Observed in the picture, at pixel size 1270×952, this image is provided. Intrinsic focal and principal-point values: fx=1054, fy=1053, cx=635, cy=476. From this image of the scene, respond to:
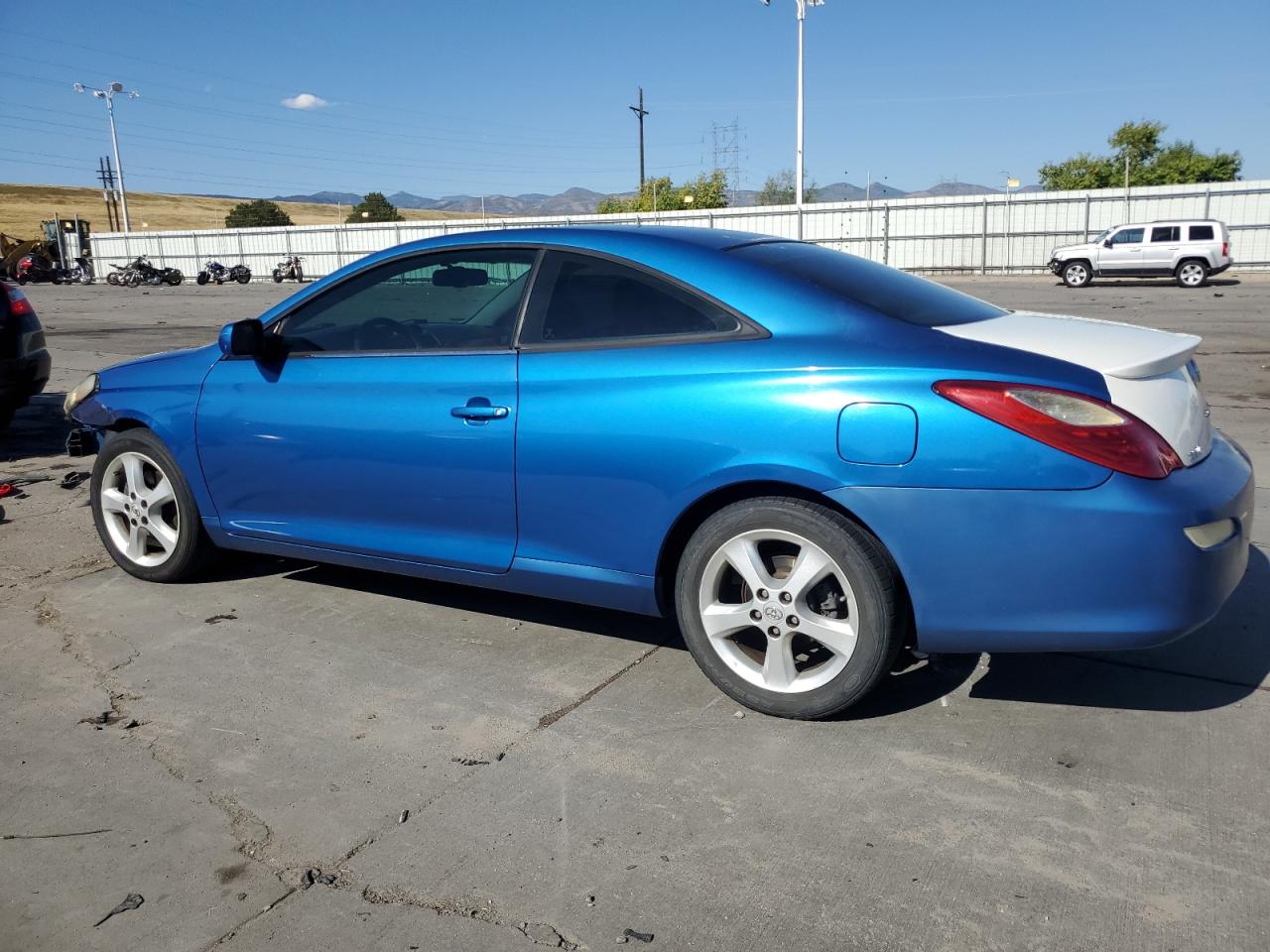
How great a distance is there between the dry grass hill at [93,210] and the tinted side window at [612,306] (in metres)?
89.0

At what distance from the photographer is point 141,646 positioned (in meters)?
4.05

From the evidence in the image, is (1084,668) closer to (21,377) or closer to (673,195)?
(21,377)

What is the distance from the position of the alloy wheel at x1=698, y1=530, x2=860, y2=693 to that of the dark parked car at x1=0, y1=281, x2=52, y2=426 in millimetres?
6361

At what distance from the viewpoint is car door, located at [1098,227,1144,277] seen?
91.2 feet

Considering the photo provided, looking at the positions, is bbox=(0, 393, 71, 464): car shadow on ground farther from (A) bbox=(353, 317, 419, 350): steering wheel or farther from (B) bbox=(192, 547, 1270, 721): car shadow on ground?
(B) bbox=(192, 547, 1270, 721): car shadow on ground

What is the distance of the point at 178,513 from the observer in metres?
4.64

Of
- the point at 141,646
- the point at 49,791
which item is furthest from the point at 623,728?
the point at 141,646

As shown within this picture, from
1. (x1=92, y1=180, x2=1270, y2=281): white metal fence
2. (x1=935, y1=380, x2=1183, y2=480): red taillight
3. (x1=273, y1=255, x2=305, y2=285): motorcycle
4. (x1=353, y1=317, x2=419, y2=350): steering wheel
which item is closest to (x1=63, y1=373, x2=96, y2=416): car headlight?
(x1=353, y1=317, x2=419, y2=350): steering wheel

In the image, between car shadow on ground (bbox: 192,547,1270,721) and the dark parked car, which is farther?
the dark parked car

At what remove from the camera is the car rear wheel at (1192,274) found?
26828mm

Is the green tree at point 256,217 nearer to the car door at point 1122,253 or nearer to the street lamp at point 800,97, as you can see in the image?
the street lamp at point 800,97

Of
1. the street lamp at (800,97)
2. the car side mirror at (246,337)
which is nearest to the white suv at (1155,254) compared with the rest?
the street lamp at (800,97)

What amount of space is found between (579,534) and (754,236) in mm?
1323

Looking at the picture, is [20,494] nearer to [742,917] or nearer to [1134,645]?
[742,917]
